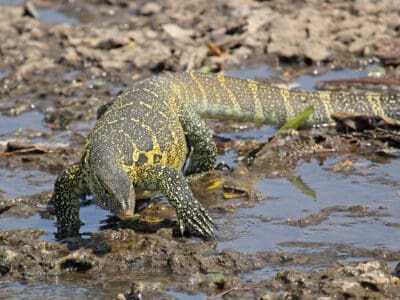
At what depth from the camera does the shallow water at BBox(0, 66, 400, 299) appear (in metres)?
10.4

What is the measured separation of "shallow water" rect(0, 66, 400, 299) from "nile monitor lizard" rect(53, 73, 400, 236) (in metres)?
0.51

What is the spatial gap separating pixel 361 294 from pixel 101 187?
311cm

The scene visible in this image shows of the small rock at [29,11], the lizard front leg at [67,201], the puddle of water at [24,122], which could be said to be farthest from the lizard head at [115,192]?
the small rock at [29,11]

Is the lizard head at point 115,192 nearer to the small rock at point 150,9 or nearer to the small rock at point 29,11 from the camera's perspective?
the small rock at point 150,9

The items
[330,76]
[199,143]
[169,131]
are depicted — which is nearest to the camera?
[169,131]

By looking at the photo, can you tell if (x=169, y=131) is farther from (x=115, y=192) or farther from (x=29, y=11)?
(x=29, y=11)

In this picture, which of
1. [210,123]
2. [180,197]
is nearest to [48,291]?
[180,197]

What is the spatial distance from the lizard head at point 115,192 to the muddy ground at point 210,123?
53cm

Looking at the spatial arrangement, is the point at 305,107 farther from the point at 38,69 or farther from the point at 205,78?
the point at 38,69

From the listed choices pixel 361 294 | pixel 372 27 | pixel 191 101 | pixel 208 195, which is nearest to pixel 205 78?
pixel 191 101

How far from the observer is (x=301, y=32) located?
61.5 ft

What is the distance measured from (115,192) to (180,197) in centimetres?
100

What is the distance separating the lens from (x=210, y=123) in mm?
15867

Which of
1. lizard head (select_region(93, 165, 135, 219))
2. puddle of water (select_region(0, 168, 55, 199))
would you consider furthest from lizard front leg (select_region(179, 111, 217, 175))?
lizard head (select_region(93, 165, 135, 219))
